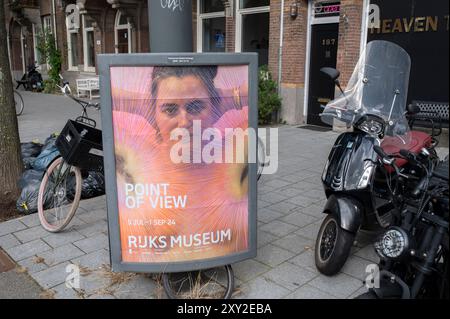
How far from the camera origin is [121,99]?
2627 millimetres

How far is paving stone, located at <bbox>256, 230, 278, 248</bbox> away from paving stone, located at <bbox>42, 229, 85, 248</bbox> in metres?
1.63

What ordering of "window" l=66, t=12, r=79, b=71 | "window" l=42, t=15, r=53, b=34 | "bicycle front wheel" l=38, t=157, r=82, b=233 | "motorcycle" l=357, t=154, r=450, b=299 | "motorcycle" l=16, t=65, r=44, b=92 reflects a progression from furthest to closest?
"motorcycle" l=16, t=65, r=44, b=92 < "window" l=42, t=15, r=53, b=34 < "window" l=66, t=12, r=79, b=71 < "bicycle front wheel" l=38, t=157, r=82, b=233 < "motorcycle" l=357, t=154, r=450, b=299

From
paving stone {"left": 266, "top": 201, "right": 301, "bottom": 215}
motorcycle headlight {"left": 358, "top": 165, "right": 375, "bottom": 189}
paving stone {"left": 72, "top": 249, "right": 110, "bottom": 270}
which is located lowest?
paving stone {"left": 72, "top": 249, "right": 110, "bottom": 270}

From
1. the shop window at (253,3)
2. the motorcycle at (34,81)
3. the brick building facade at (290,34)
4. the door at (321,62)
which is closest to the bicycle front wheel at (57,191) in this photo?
the brick building facade at (290,34)

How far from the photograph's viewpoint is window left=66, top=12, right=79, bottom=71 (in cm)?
1852

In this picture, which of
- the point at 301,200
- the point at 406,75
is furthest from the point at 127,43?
the point at 406,75

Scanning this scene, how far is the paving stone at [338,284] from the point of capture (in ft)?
10.0

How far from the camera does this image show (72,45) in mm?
18906

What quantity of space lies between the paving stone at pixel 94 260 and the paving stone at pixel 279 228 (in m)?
1.48

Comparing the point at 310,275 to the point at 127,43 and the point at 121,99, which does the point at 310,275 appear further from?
the point at 127,43

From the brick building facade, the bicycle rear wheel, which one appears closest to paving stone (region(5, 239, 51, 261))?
the bicycle rear wheel

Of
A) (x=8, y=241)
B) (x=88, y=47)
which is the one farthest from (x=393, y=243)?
(x=88, y=47)

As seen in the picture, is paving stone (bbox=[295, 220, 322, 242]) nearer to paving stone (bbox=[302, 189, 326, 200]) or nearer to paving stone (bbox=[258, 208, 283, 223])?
paving stone (bbox=[258, 208, 283, 223])
